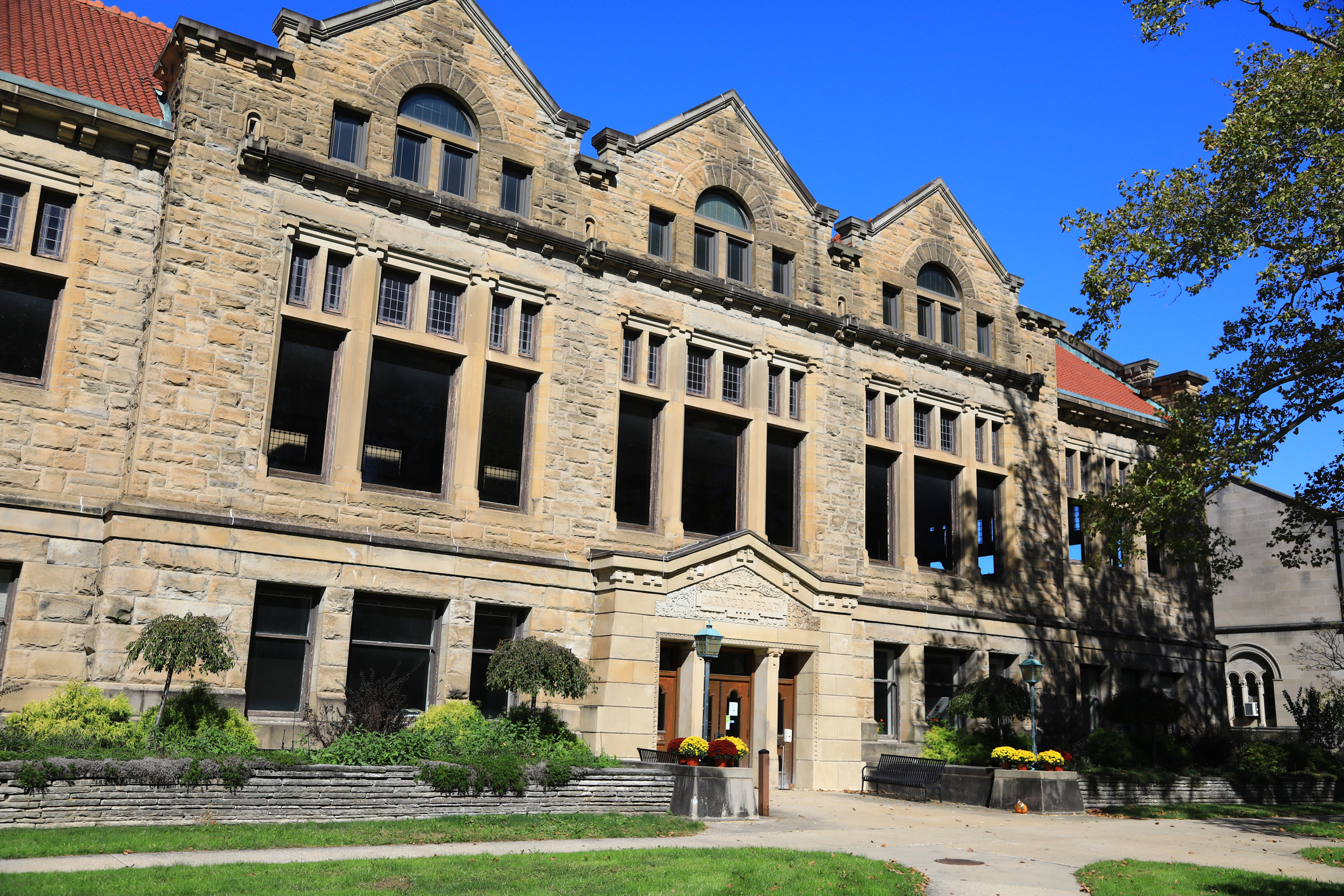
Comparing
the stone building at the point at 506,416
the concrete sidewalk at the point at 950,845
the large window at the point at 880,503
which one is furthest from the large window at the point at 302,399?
the large window at the point at 880,503

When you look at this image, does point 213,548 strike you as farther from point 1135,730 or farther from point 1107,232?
point 1135,730

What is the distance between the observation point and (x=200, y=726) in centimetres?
1706

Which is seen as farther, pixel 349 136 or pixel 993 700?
pixel 993 700

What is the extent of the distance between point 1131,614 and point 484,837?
1019 inches

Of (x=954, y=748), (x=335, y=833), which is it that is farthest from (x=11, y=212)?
(x=954, y=748)

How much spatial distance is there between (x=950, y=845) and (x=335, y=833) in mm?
8861

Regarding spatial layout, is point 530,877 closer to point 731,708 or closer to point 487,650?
point 487,650

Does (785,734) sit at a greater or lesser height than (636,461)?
A: lesser

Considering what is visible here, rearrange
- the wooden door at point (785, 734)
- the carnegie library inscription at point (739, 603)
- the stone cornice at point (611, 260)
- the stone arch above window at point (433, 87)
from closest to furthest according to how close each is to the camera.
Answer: the stone cornice at point (611, 260) → the stone arch above window at point (433, 87) → the carnegie library inscription at point (739, 603) → the wooden door at point (785, 734)

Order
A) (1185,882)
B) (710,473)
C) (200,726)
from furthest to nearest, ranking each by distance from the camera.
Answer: (710,473), (200,726), (1185,882)

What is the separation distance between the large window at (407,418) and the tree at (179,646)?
5070 mm

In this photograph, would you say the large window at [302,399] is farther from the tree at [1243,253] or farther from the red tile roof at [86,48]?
the tree at [1243,253]

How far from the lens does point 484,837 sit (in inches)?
565

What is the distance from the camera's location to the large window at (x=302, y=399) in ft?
65.5
